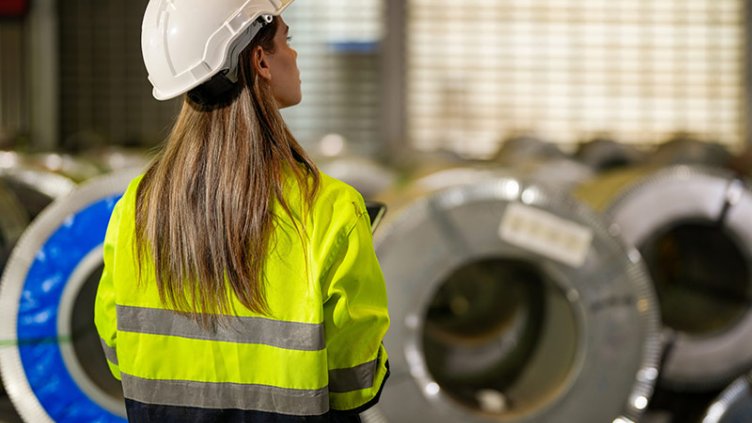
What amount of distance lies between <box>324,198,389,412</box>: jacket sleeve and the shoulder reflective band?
809mm

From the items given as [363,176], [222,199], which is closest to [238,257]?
[222,199]

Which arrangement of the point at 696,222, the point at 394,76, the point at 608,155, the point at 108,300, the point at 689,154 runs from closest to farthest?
the point at 108,300
the point at 696,222
the point at 689,154
the point at 608,155
the point at 394,76

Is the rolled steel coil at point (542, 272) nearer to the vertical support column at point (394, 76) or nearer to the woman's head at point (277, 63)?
the woman's head at point (277, 63)

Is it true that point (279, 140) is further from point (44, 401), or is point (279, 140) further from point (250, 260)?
point (44, 401)

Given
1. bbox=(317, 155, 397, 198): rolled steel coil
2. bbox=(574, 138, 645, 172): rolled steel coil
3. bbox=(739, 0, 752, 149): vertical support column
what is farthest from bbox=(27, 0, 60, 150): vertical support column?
bbox=(739, 0, 752, 149): vertical support column

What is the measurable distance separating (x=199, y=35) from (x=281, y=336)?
1.35ft

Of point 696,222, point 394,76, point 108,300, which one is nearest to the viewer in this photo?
point 108,300

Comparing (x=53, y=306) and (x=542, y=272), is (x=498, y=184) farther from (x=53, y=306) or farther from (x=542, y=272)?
(x=53, y=306)

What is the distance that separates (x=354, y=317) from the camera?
44.1 inches

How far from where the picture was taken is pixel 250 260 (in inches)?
45.0

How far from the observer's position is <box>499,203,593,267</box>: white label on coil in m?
2.21

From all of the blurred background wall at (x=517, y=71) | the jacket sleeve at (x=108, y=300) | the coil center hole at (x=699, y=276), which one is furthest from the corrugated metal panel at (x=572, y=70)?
the jacket sleeve at (x=108, y=300)

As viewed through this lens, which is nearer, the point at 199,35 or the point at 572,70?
the point at 199,35

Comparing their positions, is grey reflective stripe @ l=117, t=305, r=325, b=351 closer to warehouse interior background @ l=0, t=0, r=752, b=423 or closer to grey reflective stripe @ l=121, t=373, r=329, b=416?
grey reflective stripe @ l=121, t=373, r=329, b=416
